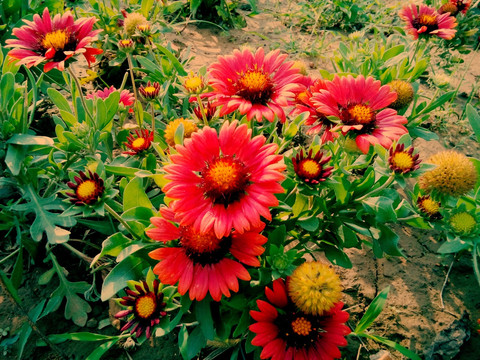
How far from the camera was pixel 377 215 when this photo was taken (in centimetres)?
129

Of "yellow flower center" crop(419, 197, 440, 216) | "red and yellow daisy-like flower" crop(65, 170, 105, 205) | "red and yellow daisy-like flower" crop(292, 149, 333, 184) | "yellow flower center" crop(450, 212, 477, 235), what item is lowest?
"yellow flower center" crop(419, 197, 440, 216)

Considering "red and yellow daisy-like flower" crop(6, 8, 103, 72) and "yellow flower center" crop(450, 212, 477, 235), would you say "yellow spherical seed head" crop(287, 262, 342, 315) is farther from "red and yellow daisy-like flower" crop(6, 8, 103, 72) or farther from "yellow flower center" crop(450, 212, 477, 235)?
"red and yellow daisy-like flower" crop(6, 8, 103, 72)

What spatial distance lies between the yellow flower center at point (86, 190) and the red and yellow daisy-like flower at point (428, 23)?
2.07m

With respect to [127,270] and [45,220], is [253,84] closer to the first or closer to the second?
[127,270]

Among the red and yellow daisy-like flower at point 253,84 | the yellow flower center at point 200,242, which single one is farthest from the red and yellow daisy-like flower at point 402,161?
the yellow flower center at point 200,242

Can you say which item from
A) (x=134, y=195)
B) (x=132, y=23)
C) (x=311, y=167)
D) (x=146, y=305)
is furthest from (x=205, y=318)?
(x=132, y=23)

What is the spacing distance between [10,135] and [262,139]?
3.68ft

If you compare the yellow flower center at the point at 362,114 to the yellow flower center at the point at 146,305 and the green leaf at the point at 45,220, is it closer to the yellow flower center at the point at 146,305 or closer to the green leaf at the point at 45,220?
the yellow flower center at the point at 146,305

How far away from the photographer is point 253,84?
4.32 ft

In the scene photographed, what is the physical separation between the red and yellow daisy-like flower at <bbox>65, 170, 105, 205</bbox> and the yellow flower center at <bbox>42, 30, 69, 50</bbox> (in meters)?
0.57

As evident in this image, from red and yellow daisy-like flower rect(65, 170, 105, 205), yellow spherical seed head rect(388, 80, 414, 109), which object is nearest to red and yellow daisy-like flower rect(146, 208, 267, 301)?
red and yellow daisy-like flower rect(65, 170, 105, 205)

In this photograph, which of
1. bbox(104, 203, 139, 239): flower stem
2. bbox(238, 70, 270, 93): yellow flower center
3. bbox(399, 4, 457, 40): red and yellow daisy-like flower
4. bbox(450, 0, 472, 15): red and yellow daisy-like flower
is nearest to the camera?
bbox(104, 203, 139, 239): flower stem

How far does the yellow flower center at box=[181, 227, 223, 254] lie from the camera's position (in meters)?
1.10

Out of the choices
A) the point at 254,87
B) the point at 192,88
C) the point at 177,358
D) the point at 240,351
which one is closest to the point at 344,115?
the point at 254,87
